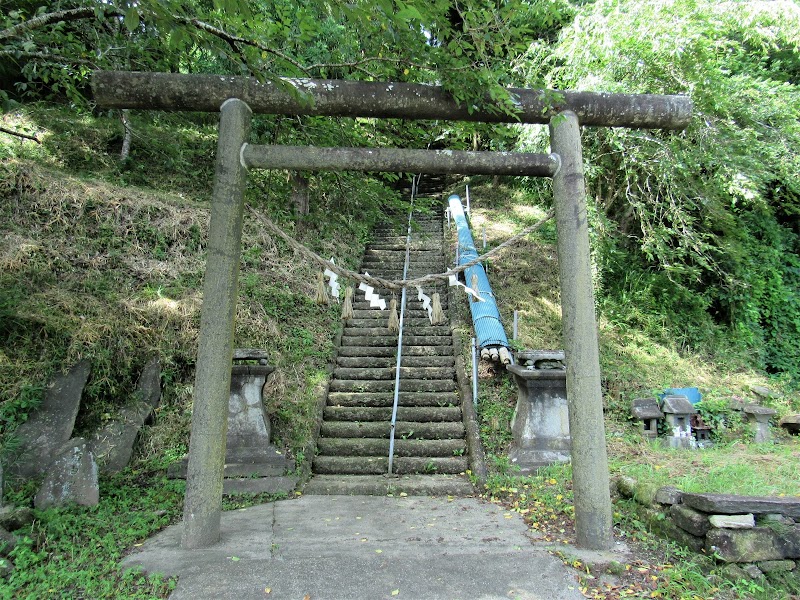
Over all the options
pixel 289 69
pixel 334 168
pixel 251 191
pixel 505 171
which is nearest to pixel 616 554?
pixel 505 171

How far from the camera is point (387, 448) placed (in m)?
5.83

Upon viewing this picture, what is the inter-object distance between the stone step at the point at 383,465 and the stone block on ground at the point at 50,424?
251 cm

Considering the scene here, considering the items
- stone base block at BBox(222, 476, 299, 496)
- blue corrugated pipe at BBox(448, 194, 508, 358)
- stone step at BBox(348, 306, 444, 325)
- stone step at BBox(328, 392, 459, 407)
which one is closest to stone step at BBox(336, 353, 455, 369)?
blue corrugated pipe at BBox(448, 194, 508, 358)

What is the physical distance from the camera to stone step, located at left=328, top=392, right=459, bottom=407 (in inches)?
260

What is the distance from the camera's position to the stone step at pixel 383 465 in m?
5.57

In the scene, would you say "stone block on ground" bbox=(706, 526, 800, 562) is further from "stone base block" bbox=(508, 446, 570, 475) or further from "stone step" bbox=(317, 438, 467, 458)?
"stone step" bbox=(317, 438, 467, 458)

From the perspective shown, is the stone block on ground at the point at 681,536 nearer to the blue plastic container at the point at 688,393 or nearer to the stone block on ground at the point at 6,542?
the blue plastic container at the point at 688,393

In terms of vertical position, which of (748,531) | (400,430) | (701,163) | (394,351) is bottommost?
(748,531)

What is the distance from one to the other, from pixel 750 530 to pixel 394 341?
5.31 meters

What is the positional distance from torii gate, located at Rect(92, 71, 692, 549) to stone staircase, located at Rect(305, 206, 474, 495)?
1.62m

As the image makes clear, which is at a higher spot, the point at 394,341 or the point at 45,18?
the point at 45,18

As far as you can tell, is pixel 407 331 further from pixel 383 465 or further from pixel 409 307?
pixel 383 465

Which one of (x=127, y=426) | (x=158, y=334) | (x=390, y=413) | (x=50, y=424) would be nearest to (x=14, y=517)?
(x=50, y=424)

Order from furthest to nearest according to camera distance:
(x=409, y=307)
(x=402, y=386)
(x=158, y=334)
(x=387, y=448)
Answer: (x=409, y=307) < (x=402, y=386) < (x=158, y=334) < (x=387, y=448)
